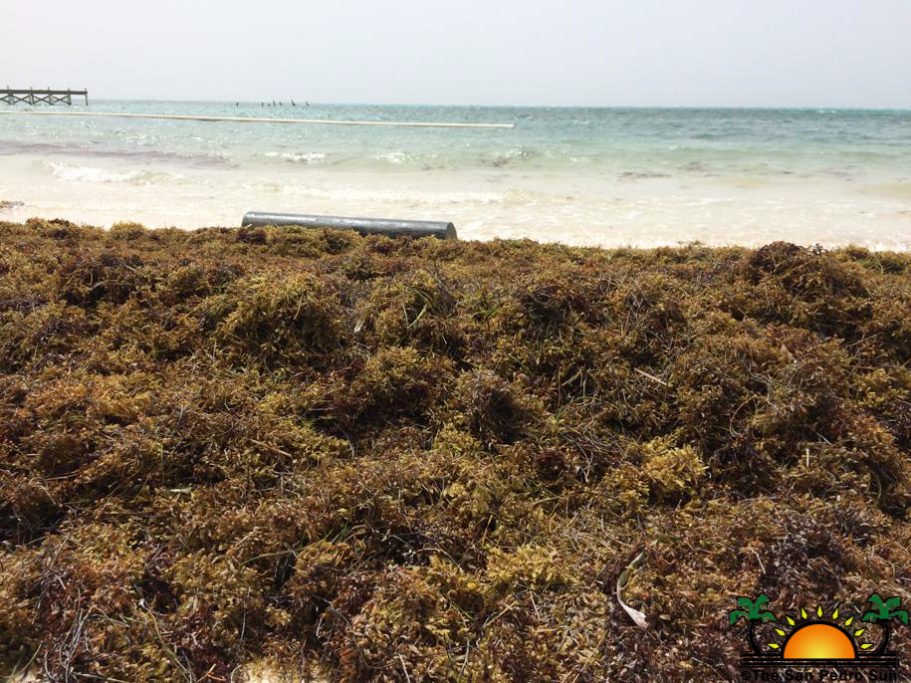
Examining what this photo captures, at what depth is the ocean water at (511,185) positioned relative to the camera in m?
8.24

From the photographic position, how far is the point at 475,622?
194 cm

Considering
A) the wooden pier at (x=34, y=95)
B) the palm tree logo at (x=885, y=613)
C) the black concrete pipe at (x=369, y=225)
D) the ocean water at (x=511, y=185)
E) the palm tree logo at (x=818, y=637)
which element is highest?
the wooden pier at (x=34, y=95)

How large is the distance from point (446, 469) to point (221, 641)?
42.0 inches

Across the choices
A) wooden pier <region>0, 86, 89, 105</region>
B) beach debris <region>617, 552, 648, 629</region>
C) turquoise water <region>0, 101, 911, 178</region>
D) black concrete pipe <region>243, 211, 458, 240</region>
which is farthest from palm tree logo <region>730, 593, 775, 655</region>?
wooden pier <region>0, 86, 89, 105</region>

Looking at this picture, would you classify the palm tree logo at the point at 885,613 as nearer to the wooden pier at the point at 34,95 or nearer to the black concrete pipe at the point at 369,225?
the black concrete pipe at the point at 369,225

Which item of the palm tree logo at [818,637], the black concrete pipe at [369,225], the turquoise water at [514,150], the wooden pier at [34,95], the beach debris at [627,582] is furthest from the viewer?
the wooden pier at [34,95]

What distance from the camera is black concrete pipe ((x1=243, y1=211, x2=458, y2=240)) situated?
5.95m

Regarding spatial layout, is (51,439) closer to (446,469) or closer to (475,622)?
(446,469)

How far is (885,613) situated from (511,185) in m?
10.9

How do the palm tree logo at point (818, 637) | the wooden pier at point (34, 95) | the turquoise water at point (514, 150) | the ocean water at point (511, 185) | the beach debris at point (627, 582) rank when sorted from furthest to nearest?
1. the wooden pier at point (34, 95)
2. the turquoise water at point (514, 150)
3. the ocean water at point (511, 185)
4. the beach debris at point (627, 582)
5. the palm tree logo at point (818, 637)

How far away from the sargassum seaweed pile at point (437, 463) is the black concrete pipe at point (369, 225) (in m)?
1.88

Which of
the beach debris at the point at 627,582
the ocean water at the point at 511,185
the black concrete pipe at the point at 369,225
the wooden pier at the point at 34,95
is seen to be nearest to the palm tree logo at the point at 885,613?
the beach debris at the point at 627,582

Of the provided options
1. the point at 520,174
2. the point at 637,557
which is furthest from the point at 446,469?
the point at 520,174

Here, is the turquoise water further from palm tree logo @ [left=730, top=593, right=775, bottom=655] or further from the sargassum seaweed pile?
palm tree logo @ [left=730, top=593, right=775, bottom=655]
